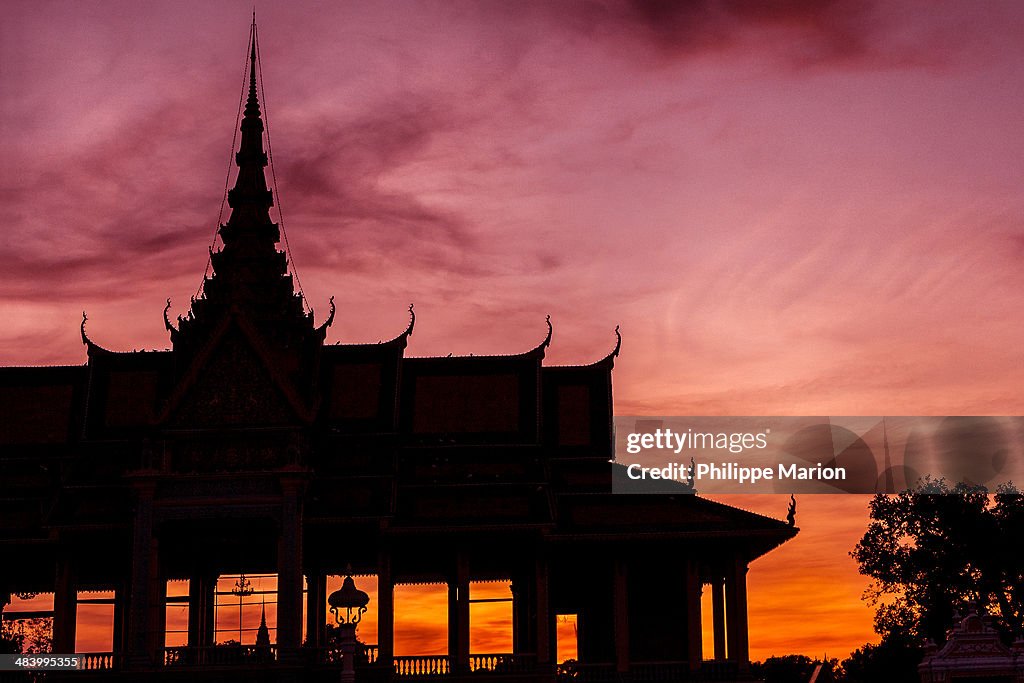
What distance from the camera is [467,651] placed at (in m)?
41.9

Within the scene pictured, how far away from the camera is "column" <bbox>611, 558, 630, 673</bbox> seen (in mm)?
41625

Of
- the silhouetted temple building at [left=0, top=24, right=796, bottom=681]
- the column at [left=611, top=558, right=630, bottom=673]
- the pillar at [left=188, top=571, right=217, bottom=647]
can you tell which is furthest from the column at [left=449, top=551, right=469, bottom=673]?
the pillar at [left=188, top=571, right=217, bottom=647]

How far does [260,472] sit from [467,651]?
25.2ft

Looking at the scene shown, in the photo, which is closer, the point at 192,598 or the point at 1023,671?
the point at 1023,671

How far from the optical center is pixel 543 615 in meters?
41.6

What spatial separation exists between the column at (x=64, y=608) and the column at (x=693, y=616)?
58.2 feet

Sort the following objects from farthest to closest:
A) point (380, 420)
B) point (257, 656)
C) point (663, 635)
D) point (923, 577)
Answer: point (923, 577) → point (380, 420) → point (663, 635) → point (257, 656)

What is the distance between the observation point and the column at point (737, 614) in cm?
4219

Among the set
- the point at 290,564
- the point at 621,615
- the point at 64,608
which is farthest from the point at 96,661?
the point at 621,615

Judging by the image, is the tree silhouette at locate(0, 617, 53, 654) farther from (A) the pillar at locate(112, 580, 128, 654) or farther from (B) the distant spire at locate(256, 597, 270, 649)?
(B) the distant spire at locate(256, 597, 270, 649)

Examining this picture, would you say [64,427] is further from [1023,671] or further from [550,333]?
[1023,671]

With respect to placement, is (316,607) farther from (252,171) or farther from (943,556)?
(943,556)

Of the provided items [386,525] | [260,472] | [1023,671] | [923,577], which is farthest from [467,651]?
[923,577]

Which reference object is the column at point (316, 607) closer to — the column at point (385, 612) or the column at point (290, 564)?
the column at point (385, 612)
